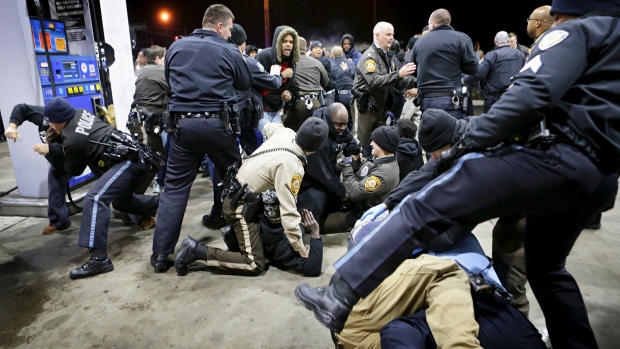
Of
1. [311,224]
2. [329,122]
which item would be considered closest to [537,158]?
[311,224]

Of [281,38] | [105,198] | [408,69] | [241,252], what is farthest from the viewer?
[281,38]

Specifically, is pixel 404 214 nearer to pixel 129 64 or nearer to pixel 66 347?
pixel 66 347

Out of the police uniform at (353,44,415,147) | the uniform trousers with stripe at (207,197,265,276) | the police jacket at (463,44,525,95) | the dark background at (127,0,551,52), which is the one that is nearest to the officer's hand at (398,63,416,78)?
the police uniform at (353,44,415,147)

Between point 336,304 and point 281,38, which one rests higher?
point 281,38

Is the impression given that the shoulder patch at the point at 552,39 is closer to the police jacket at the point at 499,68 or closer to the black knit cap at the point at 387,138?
the black knit cap at the point at 387,138

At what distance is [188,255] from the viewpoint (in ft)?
9.69

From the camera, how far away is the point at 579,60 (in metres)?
1.31

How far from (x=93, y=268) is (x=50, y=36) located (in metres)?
2.98

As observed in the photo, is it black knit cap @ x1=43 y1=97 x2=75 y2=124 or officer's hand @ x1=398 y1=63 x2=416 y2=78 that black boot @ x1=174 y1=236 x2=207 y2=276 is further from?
officer's hand @ x1=398 y1=63 x2=416 y2=78

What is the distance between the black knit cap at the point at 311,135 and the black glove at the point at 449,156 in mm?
1234

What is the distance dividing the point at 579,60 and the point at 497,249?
1267 mm

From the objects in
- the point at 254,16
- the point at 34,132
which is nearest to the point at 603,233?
the point at 34,132

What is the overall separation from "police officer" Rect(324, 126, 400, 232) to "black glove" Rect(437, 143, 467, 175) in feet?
5.44

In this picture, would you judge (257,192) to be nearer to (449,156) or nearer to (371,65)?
(449,156)
